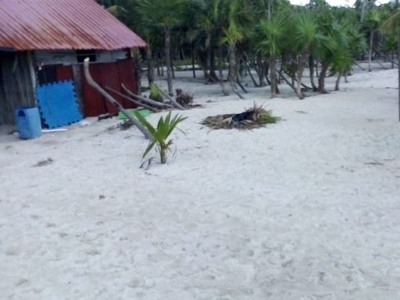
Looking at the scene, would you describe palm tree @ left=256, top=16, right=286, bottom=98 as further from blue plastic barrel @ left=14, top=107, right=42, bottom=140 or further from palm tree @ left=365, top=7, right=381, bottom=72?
palm tree @ left=365, top=7, right=381, bottom=72

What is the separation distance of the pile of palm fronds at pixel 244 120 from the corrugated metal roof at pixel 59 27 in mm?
4767

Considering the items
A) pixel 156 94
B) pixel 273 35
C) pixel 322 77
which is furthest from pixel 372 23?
pixel 156 94

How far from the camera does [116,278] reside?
4434mm

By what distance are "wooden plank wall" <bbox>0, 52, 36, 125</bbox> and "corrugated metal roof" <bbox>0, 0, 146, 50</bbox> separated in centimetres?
79

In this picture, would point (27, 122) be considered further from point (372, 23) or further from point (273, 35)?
point (372, 23)

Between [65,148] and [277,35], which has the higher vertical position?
[277,35]

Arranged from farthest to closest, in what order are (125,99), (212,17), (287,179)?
(212,17)
(125,99)
(287,179)

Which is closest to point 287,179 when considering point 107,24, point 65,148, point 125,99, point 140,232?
point 140,232

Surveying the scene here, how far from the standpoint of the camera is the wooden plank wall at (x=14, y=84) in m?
13.7

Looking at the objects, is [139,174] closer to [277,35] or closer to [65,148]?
[65,148]

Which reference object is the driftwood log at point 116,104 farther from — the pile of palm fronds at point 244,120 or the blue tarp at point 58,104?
the blue tarp at point 58,104

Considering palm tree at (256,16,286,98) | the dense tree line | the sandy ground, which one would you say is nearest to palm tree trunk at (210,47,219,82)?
the dense tree line

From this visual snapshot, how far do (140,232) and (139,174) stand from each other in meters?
2.61

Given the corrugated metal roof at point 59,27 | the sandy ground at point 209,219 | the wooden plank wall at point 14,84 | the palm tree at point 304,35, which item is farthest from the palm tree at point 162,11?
the sandy ground at point 209,219
